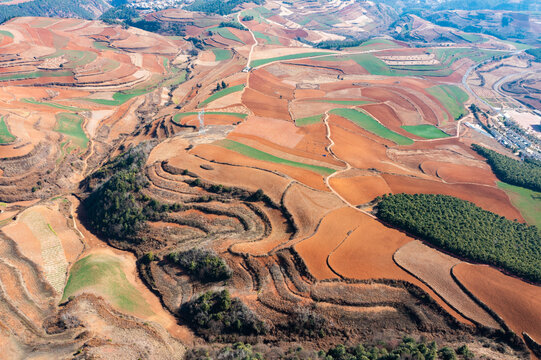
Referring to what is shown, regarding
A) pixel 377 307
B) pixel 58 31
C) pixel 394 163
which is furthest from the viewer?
pixel 58 31

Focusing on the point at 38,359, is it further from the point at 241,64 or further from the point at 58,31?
the point at 58,31

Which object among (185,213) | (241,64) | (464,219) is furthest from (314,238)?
(241,64)

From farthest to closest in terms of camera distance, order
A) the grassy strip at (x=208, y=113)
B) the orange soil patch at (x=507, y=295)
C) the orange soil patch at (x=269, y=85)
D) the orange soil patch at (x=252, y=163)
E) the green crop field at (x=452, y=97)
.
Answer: the green crop field at (x=452, y=97) → the orange soil patch at (x=269, y=85) → the grassy strip at (x=208, y=113) → the orange soil patch at (x=252, y=163) → the orange soil patch at (x=507, y=295)

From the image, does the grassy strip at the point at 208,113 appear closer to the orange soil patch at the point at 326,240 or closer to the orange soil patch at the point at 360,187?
the orange soil patch at the point at 360,187

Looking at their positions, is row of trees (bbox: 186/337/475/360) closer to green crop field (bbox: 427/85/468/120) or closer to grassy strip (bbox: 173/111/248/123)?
grassy strip (bbox: 173/111/248/123)

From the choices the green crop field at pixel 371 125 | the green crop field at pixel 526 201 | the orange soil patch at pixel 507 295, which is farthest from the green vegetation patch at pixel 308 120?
the orange soil patch at pixel 507 295

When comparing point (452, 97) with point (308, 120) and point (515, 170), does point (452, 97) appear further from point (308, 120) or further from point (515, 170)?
point (308, 120)
